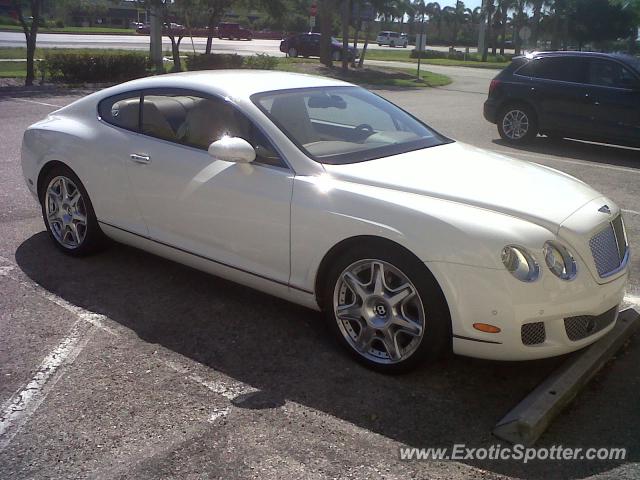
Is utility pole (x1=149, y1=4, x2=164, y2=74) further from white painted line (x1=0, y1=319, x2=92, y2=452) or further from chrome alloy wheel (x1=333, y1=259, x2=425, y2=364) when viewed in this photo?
chrome alloy wheel (x1=333, y1=259, x2=425, y2=364)

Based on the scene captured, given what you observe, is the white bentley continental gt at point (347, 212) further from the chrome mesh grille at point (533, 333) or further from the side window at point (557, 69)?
the side window at point (557, 69)

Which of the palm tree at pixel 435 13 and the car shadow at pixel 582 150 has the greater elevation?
the palm tree at pixel 435 13

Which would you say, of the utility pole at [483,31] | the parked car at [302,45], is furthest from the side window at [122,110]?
the utility pole at [483,31]

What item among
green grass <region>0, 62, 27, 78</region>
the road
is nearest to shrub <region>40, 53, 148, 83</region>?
green grass <region>0, 62, 27, 78</region>

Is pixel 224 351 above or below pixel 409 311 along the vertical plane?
below

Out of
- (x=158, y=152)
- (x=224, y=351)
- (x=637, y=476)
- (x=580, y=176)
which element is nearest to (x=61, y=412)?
(x=224, y=351)

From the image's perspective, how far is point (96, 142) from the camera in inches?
207

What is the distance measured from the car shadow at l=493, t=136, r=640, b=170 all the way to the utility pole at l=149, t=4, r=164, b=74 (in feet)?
48.6

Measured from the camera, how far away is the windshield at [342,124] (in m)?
4.43

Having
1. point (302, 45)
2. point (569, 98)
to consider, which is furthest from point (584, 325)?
point (302, 45)

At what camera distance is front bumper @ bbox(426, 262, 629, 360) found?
3.44 m

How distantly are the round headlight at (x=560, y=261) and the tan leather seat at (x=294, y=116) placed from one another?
164 cm

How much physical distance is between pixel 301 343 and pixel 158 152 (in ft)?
5.42

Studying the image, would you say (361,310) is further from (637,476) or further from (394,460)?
(637,476)
